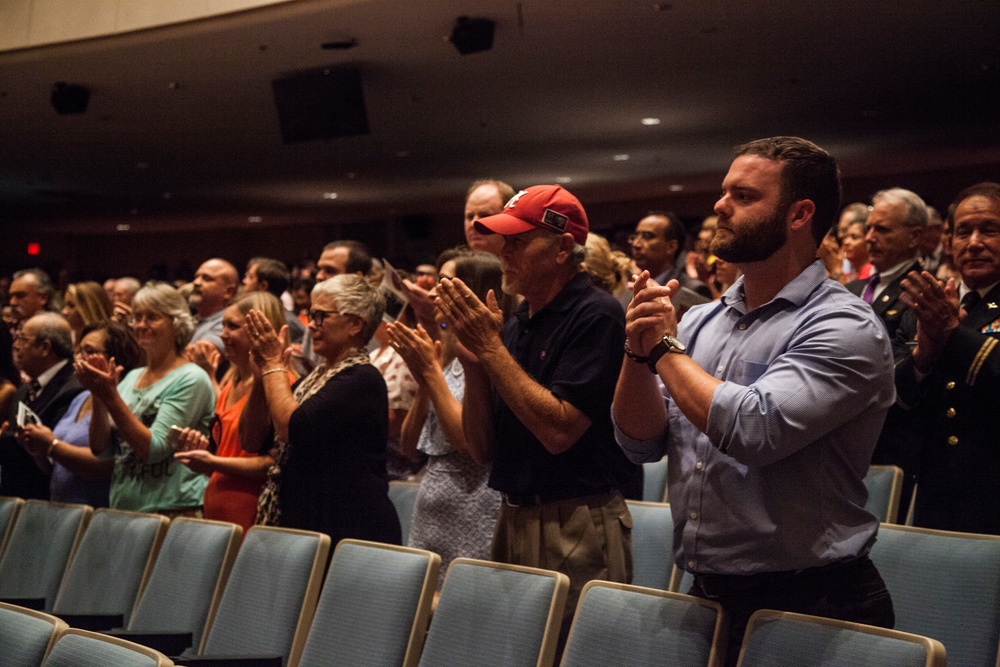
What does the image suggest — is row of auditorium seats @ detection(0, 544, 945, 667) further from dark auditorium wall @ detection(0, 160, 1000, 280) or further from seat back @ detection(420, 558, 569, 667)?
dark auditorium wall @ detection(0, 160, 1000, 280)

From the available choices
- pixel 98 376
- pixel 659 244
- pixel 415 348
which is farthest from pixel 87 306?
pixel 415 348

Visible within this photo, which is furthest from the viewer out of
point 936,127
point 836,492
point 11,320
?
point 936,127

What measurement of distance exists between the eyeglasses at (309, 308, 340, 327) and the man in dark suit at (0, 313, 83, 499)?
5.73ft

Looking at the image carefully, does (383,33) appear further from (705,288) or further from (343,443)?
(343,443)

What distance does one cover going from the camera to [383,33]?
6.84 meters

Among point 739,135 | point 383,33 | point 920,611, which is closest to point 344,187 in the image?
point 739,135

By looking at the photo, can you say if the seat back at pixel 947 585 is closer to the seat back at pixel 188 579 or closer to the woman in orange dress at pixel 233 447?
the seat back at pixel 188 579

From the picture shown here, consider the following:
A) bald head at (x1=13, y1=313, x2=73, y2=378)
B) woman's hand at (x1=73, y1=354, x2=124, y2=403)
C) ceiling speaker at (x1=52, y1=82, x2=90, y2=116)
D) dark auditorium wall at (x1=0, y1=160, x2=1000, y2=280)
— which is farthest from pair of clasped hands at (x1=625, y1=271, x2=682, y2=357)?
dark auditorium wall at (x1=0, y1=160, x2=1000, y2=280)

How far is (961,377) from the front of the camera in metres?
2.59

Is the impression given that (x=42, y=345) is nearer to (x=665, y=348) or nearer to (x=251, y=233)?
(x=665, y=348)

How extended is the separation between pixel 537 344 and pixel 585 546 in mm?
462

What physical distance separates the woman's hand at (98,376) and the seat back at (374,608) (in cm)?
147

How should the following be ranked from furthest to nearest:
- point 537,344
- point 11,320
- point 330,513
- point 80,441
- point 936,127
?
point 936,127, point 11,320, point 80,441, point 330,513, point 537,344

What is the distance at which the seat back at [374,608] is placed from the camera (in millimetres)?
2246
